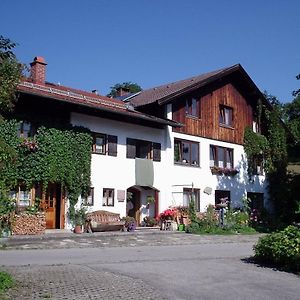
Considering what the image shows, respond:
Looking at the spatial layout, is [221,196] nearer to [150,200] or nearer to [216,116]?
[216,116]

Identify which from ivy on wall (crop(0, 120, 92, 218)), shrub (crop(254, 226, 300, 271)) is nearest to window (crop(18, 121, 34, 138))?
ivy on wall (crop(0, 120, 92, 218))

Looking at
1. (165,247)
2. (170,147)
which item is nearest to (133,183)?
(170,147)

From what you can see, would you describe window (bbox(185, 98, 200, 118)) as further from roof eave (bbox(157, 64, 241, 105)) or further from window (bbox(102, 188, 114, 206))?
window (bbox(102, 188, 114, 206))

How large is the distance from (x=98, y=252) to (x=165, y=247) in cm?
307

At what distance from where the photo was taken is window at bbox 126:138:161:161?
24000 mm

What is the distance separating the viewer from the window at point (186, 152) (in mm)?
26094

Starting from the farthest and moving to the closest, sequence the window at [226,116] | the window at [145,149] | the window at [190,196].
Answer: the window at [226,116] < the window at [190,196] < the window at [145,149]

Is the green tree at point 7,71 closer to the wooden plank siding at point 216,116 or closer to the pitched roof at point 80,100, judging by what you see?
the pitched roof at point 80,100

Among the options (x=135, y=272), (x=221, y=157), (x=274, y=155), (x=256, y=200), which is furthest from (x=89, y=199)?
(x=274, y=155)

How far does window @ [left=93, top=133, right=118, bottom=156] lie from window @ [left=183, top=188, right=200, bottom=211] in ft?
17.7

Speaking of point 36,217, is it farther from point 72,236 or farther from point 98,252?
point 98,252

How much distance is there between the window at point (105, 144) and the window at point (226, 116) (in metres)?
8.69

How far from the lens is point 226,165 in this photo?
2888cm

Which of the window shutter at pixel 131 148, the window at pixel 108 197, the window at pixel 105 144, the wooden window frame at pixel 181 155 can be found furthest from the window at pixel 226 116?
the window at pixel 108 197
